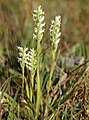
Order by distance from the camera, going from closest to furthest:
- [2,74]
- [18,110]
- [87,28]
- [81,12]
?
[18,110] → [2,74] → [87,28] → [81,12]

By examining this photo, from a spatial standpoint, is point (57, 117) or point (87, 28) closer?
point (57, 117)

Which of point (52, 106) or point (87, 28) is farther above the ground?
point (87, 28)

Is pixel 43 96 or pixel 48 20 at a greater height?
pixel 48 20

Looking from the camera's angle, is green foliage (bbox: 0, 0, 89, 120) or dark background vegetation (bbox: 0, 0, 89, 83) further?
dark background vegetation (bbox: 0, 0, 89, 83)

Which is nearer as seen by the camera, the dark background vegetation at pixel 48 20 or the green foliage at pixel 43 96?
the green foliage at pixel 43 96

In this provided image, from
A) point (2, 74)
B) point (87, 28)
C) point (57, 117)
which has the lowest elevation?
point (57, 117)

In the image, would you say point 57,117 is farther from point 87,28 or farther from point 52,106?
point 87,28

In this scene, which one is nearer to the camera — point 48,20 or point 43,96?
point 43,96

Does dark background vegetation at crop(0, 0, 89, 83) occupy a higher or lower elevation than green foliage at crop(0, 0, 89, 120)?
higher

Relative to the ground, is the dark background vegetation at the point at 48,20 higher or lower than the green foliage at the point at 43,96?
higher

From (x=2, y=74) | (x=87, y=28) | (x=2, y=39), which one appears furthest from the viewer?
(x=87, y=28)

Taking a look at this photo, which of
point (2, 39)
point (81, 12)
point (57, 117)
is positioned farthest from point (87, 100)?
point (81, 12)
